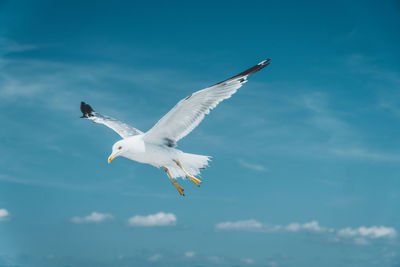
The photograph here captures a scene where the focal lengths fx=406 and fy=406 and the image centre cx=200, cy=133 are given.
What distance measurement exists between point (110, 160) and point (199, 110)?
1811 millimetres

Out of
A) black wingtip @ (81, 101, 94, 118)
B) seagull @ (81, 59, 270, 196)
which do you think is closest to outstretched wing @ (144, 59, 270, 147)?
seagull @ (81, 59, 270, 196)

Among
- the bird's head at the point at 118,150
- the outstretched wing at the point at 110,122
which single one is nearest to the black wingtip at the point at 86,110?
the outstretched wing at the point at 110,122

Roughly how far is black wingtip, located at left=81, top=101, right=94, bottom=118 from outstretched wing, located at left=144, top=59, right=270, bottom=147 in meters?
4.09

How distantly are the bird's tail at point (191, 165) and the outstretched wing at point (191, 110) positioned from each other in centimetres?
57

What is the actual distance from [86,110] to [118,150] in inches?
173

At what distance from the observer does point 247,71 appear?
7.29 metres

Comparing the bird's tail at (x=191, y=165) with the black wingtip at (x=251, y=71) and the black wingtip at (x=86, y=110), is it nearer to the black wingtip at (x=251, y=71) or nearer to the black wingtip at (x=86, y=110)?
the black wingtip at (x=251, y=71)

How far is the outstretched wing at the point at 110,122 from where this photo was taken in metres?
9.16

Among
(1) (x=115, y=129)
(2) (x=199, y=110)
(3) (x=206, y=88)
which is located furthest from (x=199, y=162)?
(1) (x=115, y=129)

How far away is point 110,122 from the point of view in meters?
9.95

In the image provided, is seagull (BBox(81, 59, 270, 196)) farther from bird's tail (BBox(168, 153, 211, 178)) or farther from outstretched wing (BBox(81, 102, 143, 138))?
outstretched wing (BBox(81, 102, 143, 138))

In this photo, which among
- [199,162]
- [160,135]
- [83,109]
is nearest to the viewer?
[160,135]

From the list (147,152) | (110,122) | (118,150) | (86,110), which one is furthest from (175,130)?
(86,110)

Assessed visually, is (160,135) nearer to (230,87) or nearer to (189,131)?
(189,131)
